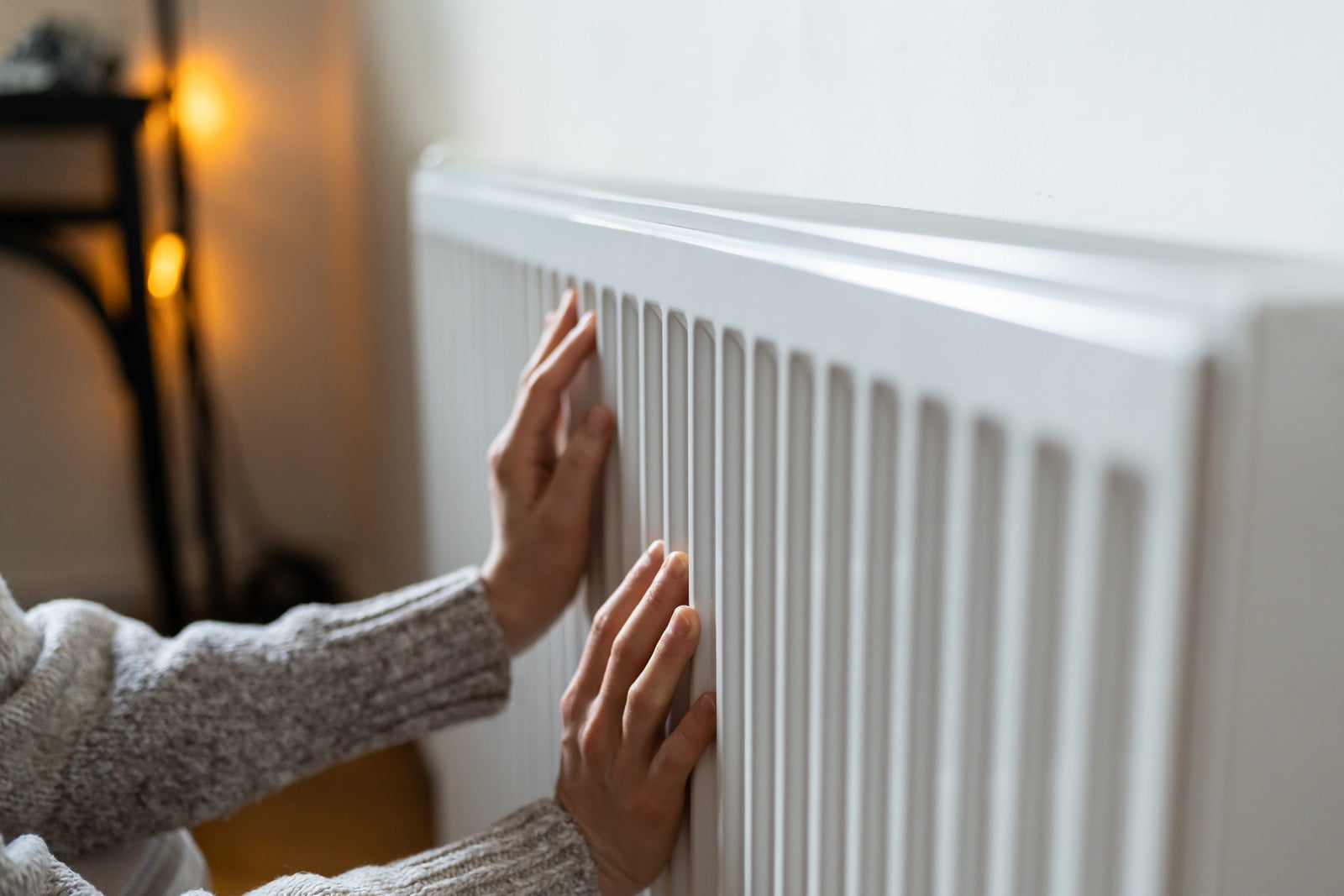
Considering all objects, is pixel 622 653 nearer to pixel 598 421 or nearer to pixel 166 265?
pixel 598 421

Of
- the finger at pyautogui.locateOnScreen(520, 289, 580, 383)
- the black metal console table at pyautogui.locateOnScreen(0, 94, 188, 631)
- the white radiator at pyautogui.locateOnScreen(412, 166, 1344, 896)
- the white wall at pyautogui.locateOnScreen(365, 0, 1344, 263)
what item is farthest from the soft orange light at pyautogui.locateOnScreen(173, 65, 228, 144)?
the white radiator at pyautogui.locateOnScreen(412, 166, 1344, 896)

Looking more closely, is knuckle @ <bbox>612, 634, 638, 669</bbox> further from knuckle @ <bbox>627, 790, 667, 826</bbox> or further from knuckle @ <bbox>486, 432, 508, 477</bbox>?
knuckle @ <bbox>486, 432, 508, 477</bbox>

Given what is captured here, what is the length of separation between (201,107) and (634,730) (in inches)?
64.1

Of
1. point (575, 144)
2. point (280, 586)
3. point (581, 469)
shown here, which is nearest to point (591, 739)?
point (581, 469)

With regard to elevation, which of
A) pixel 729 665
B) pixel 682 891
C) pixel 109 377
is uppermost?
pixel 729 665

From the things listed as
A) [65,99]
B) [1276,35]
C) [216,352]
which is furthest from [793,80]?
[216,352]

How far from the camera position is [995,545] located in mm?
300

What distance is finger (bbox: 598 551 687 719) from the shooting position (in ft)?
1.59

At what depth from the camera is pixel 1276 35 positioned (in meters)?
0.35

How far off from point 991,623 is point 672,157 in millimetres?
508

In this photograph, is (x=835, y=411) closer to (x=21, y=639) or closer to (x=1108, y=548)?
(x=1108, y=548)

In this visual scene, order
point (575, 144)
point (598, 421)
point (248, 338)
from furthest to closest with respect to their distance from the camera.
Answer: point (248, 338) → point (575, 144) → point (598, 421)

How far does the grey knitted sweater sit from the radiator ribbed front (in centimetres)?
11

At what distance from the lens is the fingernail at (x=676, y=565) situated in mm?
484
